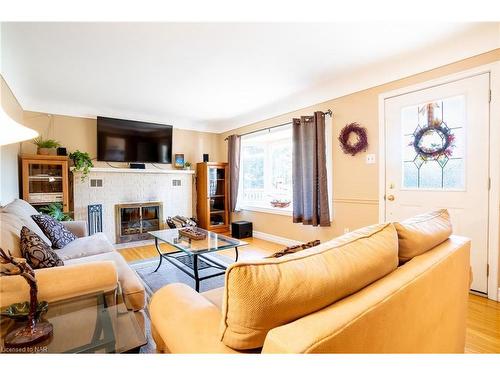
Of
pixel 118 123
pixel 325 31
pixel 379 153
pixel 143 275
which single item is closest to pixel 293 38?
pixel 325 31

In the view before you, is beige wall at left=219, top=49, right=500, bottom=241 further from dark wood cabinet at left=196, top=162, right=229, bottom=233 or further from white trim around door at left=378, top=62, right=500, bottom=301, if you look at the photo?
dark wood cabinet at left=196, top=162, right=229, bottom=233

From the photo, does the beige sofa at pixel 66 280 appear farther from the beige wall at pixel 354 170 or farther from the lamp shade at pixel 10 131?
the beige wall at pixel 354 170

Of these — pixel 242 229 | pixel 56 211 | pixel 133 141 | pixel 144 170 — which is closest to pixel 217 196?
pixel 242 229

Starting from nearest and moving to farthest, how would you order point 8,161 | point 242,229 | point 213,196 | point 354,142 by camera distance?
point 8,161, point 354,142, point 242,229, point 213,196

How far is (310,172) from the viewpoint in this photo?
3.55 metres

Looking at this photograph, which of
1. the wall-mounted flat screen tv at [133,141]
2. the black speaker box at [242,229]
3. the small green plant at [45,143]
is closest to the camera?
the small green plant at [45,143]

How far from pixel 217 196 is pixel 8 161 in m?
3.12

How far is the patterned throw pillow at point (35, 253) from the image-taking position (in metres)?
1.55

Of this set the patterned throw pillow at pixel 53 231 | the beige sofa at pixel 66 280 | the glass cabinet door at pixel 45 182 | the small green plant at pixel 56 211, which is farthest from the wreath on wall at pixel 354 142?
the glass cabinet door at pixel 45 182

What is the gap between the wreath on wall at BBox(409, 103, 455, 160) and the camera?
7.97 feet

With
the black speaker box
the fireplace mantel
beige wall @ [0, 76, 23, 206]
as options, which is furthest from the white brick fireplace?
the black speaker box

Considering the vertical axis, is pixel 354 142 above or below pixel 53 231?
above

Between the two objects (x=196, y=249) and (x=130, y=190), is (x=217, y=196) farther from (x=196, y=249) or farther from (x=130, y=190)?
(x=196, y=249)

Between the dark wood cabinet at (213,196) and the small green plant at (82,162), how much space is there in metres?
1.89
